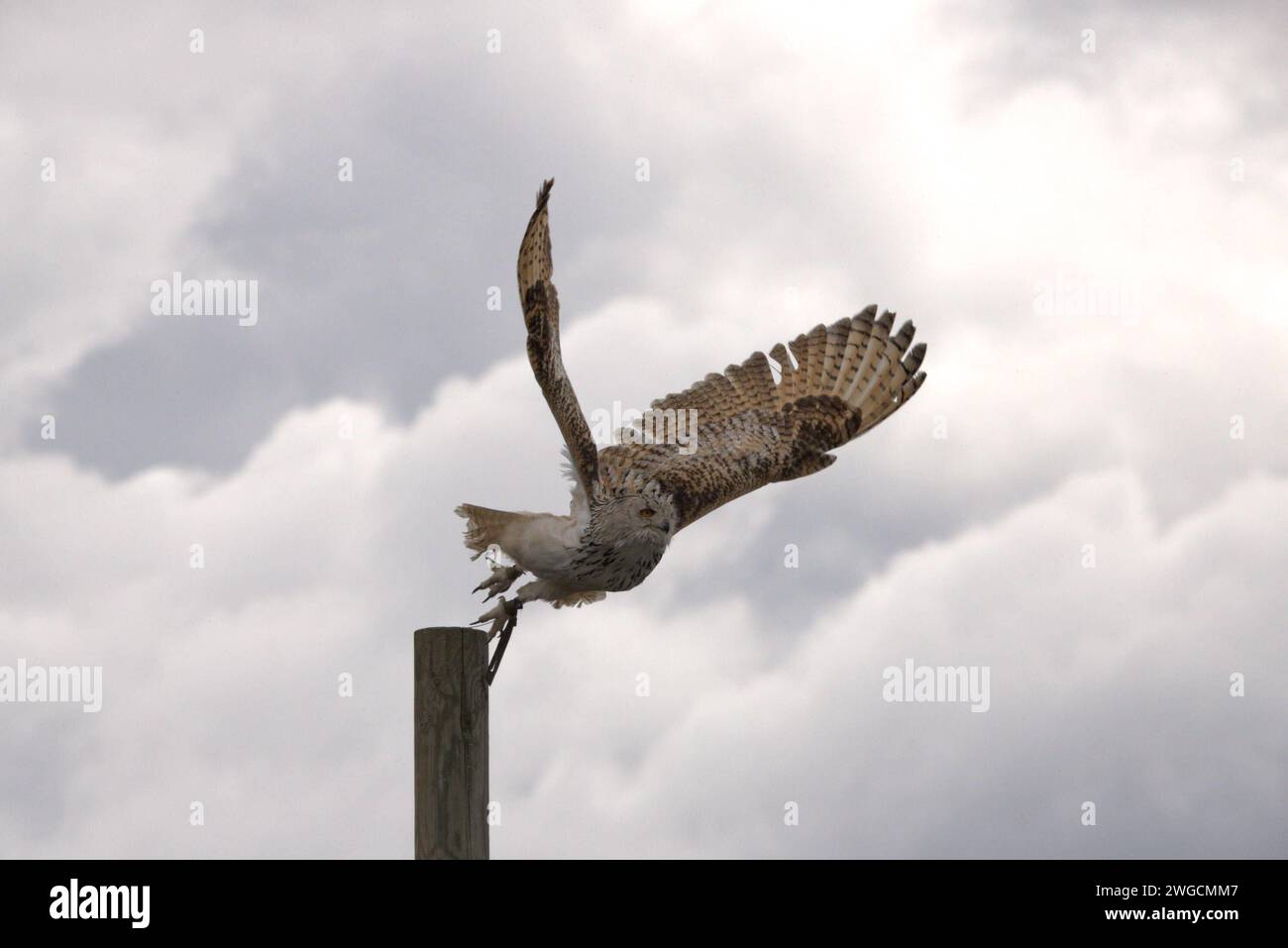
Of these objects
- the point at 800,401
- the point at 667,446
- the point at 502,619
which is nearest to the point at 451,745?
the point at 502,619

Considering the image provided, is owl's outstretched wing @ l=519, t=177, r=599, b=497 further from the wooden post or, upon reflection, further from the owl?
the wooden post

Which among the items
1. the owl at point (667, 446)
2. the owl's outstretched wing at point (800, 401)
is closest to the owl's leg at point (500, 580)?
the owl at point (667, 446)

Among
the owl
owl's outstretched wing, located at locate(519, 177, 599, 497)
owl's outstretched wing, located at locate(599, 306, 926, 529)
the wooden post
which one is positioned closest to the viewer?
the wooden post

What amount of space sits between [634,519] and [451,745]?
2.36 meters

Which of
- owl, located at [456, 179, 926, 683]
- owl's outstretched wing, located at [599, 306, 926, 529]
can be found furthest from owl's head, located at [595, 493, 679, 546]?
owl's outstretched wing, located at [599, 306, 926, 529]

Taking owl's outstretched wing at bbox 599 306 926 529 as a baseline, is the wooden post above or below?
below

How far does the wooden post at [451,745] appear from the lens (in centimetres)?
701

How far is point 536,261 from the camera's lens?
8602 millimetres

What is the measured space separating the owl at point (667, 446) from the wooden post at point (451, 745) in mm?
1756

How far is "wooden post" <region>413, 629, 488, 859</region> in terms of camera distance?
23.0ft

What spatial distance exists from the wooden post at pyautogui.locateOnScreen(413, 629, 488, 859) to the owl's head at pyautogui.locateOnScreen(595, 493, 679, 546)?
6.23 ft

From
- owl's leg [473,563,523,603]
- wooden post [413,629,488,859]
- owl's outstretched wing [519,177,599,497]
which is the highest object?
owl's outstretched wing [519,177,599,497]
